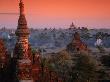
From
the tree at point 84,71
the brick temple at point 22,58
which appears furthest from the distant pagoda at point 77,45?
the brick temple at point 22,58

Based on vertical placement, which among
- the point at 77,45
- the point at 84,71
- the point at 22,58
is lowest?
the point at 84,71

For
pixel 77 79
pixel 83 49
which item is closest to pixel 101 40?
pixel 83 49

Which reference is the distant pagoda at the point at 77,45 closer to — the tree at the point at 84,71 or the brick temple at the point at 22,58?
the tree at the point at 84,71

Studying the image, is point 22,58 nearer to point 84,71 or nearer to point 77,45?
point 84,71

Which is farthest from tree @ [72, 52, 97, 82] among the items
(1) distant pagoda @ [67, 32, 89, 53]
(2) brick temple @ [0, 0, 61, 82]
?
(2) brick temple @ [0, 0, 61, 82]

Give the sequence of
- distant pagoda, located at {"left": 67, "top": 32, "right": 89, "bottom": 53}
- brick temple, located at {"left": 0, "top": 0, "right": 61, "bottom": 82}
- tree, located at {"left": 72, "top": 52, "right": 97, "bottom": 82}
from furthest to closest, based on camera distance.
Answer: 1. distant pagoda, located at {"left": 67, "top": 32, "right": 89, "bottom": 53}
2. tree, located at {"left": 72, "top": 52, "right": 97, "bottom": 82}
3. brick temple, located at {"left": 0, "top": 0, "right": 61, "bottom": 82}

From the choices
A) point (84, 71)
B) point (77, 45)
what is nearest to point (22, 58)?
point (84, 71)

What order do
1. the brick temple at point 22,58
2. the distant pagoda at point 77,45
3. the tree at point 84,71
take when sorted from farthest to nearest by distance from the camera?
the distant pagoda at point 77,45
the tree at point 84,71
the brick temple at point 22,58

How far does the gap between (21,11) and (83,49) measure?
39.9 feet

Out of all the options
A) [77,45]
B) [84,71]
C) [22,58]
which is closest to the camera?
[22,58]

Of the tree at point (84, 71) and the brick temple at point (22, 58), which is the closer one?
the brick temple at point (22, 58)

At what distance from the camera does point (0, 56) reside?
54.2ft

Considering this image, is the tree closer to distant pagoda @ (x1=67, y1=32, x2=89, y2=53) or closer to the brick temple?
distant pagoda @ (x1=67, y1=32, x2=89, y2=53)

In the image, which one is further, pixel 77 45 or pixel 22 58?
pixel 77 45
